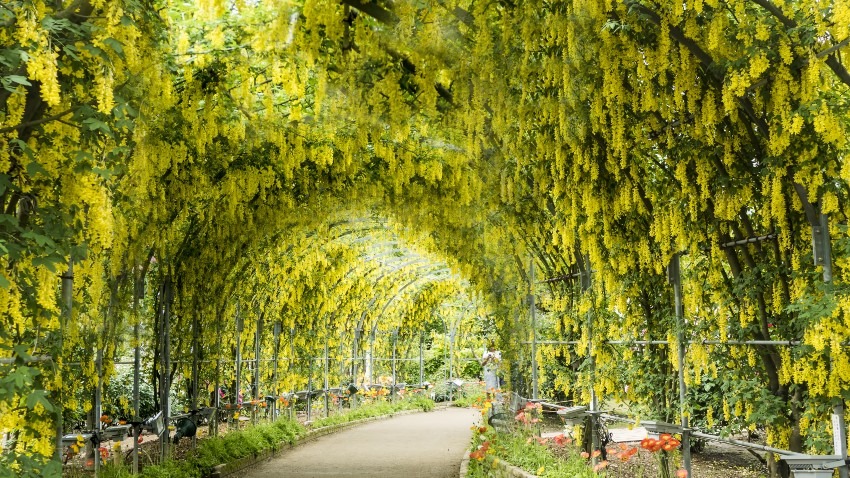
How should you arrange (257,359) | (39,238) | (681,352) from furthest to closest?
1. (257,359)
2. (681,352)
3. (39,238)

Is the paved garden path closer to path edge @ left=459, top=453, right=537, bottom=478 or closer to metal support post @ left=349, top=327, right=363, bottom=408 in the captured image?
path edge @ left=459, top=453, right=537, bottom=478

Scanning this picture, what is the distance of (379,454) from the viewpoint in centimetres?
950

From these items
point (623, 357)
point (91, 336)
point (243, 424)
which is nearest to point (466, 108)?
point (623, 357)

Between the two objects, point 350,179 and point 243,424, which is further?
point 243,424

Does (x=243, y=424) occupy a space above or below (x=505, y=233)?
below

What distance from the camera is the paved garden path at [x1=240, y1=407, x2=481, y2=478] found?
808 centimetres

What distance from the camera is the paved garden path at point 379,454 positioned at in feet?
26.5

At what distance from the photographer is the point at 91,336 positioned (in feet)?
19.9

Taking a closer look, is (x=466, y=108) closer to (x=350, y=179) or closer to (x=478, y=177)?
(x=478, y=177)

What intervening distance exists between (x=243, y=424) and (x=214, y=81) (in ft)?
22.1

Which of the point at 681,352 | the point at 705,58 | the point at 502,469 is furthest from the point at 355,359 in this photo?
the point at 705,58

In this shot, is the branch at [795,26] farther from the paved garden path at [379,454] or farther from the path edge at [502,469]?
the paved garden path at [379,454]

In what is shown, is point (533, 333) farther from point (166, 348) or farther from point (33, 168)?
point (33, 168)

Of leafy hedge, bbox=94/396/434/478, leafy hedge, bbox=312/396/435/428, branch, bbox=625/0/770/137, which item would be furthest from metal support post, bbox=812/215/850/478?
leafy hedge, bbox=312/396/435/428
